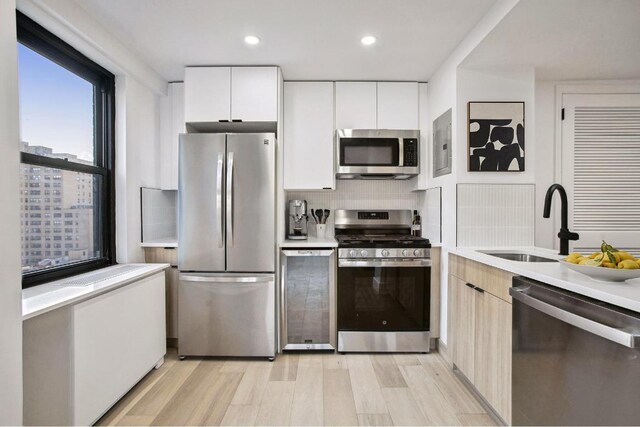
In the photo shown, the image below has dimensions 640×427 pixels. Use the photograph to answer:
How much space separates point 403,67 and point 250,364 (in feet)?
9.12

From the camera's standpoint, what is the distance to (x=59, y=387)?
1.57 meters

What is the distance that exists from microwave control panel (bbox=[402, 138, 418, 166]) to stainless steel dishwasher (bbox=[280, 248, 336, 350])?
1118mm

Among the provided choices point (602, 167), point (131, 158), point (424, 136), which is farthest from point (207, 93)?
point (602, 167)

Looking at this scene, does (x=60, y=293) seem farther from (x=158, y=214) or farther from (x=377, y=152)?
(x=377, y=152)

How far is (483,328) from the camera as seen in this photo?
1.97 meters

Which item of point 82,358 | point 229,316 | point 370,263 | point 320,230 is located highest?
point 320,230

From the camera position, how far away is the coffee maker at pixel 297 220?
308cm

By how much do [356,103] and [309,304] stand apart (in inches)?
74.3

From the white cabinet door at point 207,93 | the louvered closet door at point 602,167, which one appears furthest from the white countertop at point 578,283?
the white cabinet door at point 207,93

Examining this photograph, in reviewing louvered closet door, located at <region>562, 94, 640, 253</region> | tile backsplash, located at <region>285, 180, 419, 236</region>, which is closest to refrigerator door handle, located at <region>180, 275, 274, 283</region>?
tile backsplash, located at <region>285, 180, 419, 236</region>

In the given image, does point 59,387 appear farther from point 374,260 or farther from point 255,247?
point 374,260

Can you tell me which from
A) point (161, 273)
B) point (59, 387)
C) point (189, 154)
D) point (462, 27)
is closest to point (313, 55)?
point (462, 27)

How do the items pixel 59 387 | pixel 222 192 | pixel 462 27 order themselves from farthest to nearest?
pixel 222 192, pixel 462 27, pixel 59 387

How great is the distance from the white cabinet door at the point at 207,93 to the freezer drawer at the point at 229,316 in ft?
4.50
